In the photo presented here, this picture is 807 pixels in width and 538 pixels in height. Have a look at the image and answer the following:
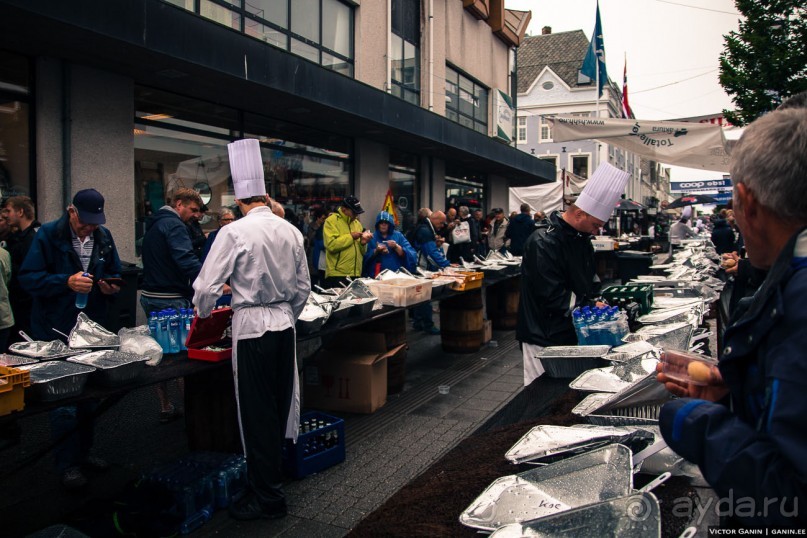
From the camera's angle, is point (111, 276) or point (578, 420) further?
point (111, 276)

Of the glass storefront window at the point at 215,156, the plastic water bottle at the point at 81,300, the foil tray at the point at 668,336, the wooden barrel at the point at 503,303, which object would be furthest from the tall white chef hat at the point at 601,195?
the wooden barrel at the point at 503,303

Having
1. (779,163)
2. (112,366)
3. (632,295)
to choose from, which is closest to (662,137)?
(632,295)

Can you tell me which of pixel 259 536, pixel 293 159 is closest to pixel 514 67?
pixel 293 159

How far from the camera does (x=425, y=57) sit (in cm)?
1453

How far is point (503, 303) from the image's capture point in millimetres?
9961

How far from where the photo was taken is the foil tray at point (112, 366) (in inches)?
125

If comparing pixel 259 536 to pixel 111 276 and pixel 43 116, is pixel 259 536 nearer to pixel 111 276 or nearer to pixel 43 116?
pixel 111 276

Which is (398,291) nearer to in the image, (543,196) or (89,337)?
(89,337)

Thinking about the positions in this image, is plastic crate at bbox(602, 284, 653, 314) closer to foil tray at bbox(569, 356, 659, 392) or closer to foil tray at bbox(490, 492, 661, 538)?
foil tray at bbox(569, 356, 659, 392)

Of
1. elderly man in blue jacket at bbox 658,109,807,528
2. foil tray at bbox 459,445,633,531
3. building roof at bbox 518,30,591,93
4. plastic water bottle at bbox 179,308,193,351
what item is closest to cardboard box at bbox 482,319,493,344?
plastic water bottle at bbox 179,308,193,351

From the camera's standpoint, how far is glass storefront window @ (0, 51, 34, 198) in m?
6.08

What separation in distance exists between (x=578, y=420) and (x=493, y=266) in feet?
23.3

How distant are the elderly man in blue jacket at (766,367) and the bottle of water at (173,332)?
3472 mm

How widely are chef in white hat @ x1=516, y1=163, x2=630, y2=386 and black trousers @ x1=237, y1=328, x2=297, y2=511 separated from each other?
1.67 meters
